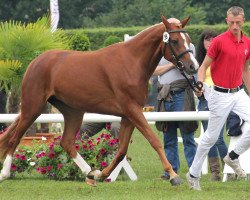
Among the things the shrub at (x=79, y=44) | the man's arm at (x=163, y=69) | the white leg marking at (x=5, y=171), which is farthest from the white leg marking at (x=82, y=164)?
the shrub at (x=79, y=44)

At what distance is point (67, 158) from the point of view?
1260cm

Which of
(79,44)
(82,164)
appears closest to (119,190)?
(82,164)

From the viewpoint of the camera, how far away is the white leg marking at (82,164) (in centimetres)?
1171

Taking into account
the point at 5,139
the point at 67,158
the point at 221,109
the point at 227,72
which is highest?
the point at 227,72

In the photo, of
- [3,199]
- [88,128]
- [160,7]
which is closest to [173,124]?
[88,128]

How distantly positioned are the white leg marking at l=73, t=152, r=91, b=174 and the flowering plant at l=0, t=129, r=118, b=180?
Answer: 2.22ft

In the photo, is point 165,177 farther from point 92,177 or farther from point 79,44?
point 79,44

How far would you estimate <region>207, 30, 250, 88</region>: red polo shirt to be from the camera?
1052 centimetres

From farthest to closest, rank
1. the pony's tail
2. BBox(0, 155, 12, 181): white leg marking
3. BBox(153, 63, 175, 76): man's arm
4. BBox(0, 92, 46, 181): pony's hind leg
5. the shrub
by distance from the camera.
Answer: the shrub
BBox(153, 63, 175, 76): man's arm
the pony's tail
BBox(0, 92, 46, 181): pony's hind leg
BBox(0, 155, 12, 181): white leg marking

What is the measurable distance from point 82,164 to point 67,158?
870 mm

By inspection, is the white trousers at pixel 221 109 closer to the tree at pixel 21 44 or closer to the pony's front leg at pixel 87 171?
the pony's front leg at pixel 87 171

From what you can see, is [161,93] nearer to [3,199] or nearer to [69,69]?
[69,69]

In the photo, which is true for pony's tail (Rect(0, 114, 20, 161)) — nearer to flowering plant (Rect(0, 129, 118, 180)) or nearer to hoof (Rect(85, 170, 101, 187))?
flowering plant (Rect(0, 129, 118, 180))

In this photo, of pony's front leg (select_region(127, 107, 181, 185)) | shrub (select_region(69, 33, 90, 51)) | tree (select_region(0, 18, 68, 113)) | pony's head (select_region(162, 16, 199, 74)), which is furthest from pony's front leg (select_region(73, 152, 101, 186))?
shrub (select_region(69, 33, 90, 51))
